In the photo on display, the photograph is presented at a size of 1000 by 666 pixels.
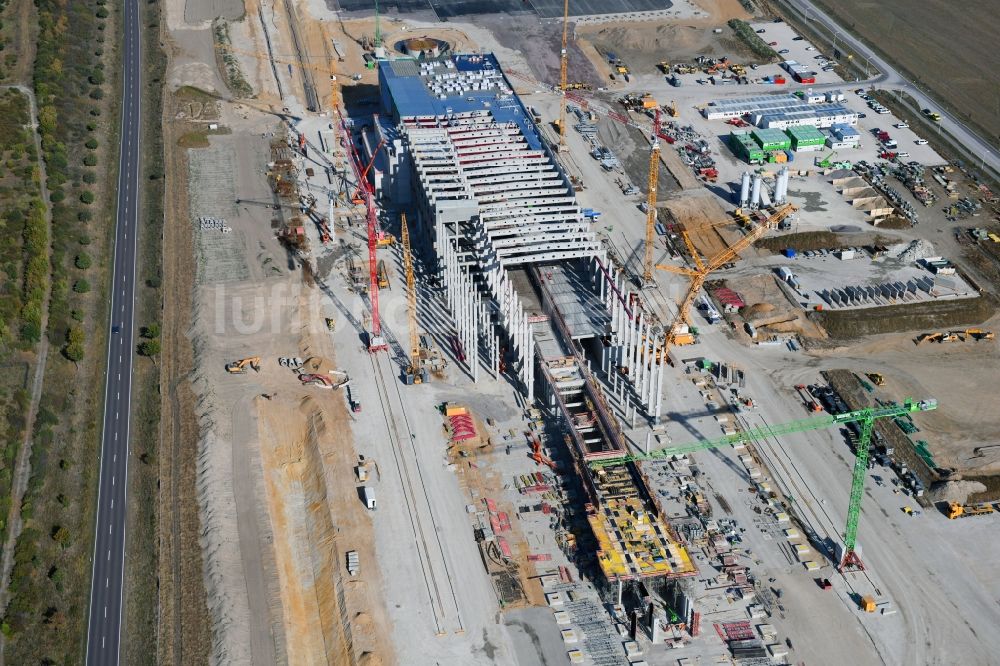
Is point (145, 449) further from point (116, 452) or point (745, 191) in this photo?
point (745, 191)

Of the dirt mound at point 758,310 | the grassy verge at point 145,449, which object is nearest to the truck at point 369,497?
the grassy verge at point 145,449

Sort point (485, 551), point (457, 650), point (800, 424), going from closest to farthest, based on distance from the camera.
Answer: point (457, 650), point (485, 551), point (800, 424)

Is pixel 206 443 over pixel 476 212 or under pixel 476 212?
under

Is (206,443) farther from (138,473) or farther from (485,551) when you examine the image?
(485,551)

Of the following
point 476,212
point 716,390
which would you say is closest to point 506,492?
point 716,390

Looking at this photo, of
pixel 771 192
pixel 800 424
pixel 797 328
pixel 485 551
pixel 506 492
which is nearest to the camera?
pixel 485 551

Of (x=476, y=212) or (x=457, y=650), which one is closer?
(x=457, y=650)
